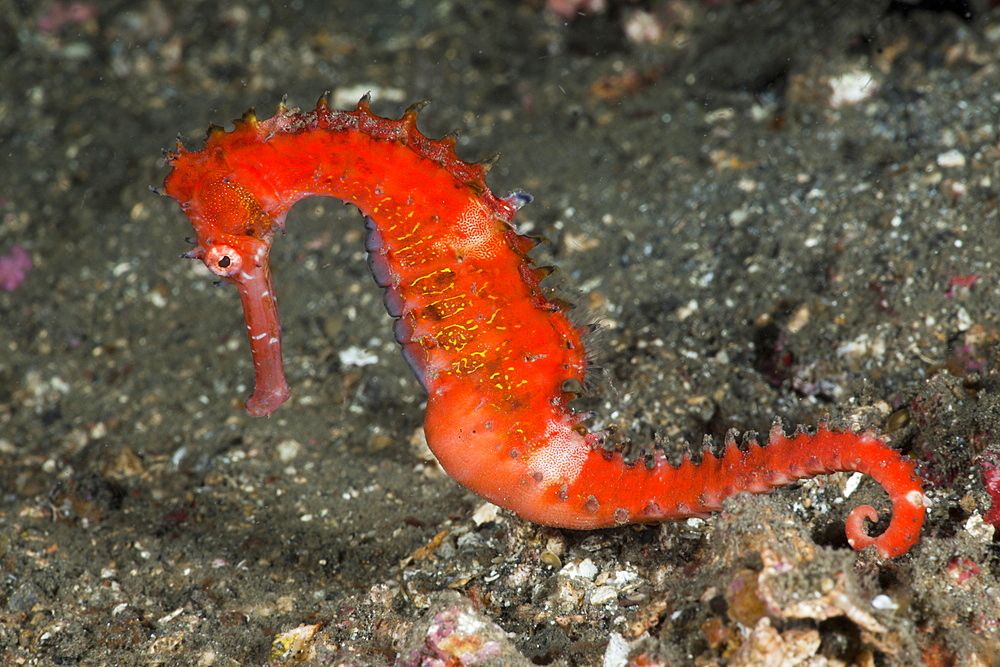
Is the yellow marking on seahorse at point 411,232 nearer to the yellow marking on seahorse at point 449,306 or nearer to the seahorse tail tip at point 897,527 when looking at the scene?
the yellow marking on seahorse at point 449,306

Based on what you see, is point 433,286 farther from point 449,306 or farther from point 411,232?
point 411,232

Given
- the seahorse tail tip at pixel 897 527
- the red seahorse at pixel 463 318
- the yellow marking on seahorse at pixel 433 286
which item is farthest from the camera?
the yellow marking on seahorse at pixel 433 286

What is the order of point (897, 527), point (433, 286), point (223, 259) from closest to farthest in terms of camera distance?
1. point (897, 527)
2. point (223, 259)
3. point (433, 286)

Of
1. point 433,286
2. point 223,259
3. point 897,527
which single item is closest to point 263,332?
point 223,259

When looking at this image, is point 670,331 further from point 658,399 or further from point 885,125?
point 885,125

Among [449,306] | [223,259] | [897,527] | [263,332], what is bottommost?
[897,527]

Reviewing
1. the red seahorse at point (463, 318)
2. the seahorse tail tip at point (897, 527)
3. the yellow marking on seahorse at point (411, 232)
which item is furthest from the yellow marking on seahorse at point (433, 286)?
the seahorse tail tip at point (897, 527)

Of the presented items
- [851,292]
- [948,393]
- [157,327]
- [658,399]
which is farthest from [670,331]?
[157,327]
